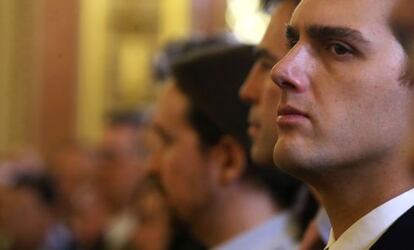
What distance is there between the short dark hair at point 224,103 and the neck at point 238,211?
22 mm

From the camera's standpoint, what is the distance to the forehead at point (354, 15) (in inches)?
47.1

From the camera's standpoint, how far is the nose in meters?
1.21

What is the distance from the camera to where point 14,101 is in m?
7.12

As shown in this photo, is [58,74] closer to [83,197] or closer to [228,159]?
[83,197]

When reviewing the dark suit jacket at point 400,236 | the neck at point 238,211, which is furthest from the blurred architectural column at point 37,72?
the dark suit jacket at point 400,236

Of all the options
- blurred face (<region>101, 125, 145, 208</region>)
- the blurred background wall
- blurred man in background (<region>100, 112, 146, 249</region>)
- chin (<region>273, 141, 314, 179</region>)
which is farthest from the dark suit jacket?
the blurred background wall

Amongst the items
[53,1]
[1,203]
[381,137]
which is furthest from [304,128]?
[53,1]

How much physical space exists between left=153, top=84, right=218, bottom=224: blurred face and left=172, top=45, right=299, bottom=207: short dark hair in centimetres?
3

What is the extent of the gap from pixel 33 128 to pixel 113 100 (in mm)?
551

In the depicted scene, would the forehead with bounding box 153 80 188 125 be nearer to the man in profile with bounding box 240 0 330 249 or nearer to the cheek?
the cheek

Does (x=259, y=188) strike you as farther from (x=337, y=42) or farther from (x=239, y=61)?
(x=337, y=42)

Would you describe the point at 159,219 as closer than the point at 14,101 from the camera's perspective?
Yes

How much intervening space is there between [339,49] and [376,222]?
196 millimetres

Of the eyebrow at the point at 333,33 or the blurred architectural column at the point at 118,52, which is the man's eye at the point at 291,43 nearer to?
the eyebrow at the point at 333,33
